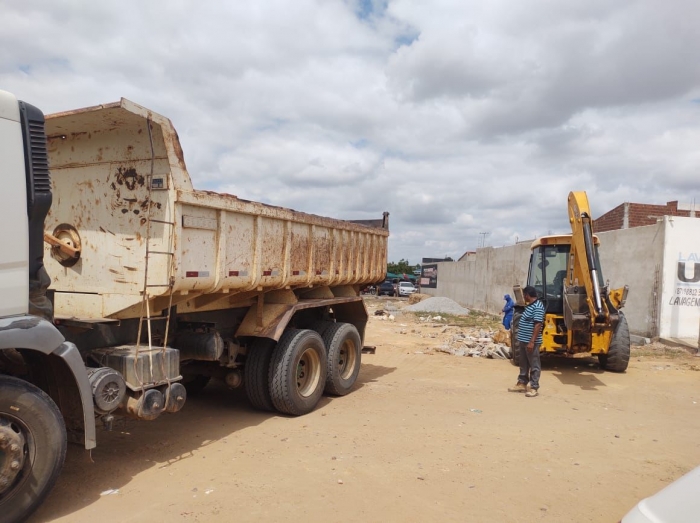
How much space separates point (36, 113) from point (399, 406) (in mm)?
5024

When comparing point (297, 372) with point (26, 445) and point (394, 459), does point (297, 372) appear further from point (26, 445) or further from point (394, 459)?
point (26, 445)

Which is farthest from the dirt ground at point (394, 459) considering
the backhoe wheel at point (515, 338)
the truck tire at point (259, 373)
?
the backhoe wheel at point (515, 338)

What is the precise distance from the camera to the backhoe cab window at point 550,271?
984 centimetres

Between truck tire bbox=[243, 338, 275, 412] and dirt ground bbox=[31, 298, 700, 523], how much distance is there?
191 mm

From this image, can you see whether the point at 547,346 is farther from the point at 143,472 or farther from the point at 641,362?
the point at 143,472

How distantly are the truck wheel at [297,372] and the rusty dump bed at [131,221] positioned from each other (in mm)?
1100

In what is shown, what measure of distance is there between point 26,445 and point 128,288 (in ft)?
4.82

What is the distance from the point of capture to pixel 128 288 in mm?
4500

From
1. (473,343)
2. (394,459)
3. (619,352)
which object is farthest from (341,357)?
(473,343)

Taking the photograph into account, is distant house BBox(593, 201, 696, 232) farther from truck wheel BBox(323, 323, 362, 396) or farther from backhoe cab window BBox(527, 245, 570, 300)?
truck wheel BBox(323, 323, 362, 396)

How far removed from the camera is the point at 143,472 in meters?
4.41

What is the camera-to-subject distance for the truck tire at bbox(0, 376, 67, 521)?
3211mm

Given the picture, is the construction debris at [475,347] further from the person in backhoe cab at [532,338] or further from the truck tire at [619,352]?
the person in backhoe cab at [532,338]

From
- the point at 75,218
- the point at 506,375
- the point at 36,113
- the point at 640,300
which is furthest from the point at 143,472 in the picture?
the point at 640,300
